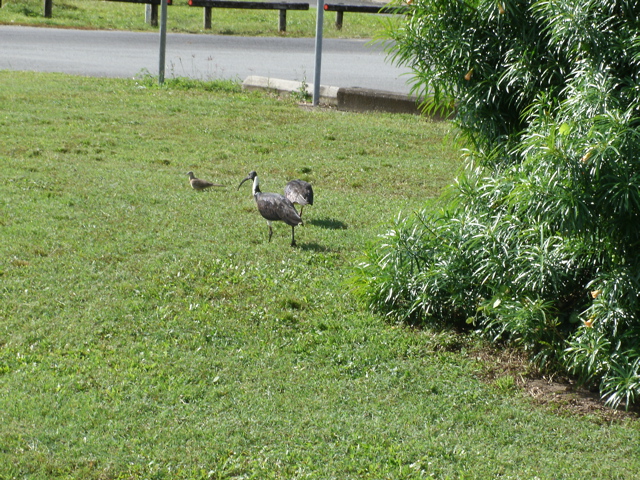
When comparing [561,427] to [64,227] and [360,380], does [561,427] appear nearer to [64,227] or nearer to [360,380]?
[360,380]

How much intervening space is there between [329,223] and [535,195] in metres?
4.21

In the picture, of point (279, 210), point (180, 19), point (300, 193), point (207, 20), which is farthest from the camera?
point (180, 19)

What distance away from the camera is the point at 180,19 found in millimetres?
26797

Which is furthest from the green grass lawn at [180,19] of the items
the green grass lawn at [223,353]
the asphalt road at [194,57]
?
the green grass lawn at [223,353]

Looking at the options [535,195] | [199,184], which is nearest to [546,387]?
[535,195]

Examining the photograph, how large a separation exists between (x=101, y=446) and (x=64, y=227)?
402 cm

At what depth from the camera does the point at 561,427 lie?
4.88 m

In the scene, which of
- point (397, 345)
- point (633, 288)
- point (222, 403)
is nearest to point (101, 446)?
point (222, 403)

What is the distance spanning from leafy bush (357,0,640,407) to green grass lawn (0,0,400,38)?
1805 cm

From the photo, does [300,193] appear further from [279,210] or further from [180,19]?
[180,19]

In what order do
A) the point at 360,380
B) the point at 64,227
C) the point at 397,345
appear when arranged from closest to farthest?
the point at 360,380, the point at 397,345, the point at 64,227

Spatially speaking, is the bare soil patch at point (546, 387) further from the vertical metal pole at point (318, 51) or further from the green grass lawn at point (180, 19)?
the green grass lawn at point (180, 19)

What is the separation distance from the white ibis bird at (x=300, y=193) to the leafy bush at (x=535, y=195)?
76.4 inches

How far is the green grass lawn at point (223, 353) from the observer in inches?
176
